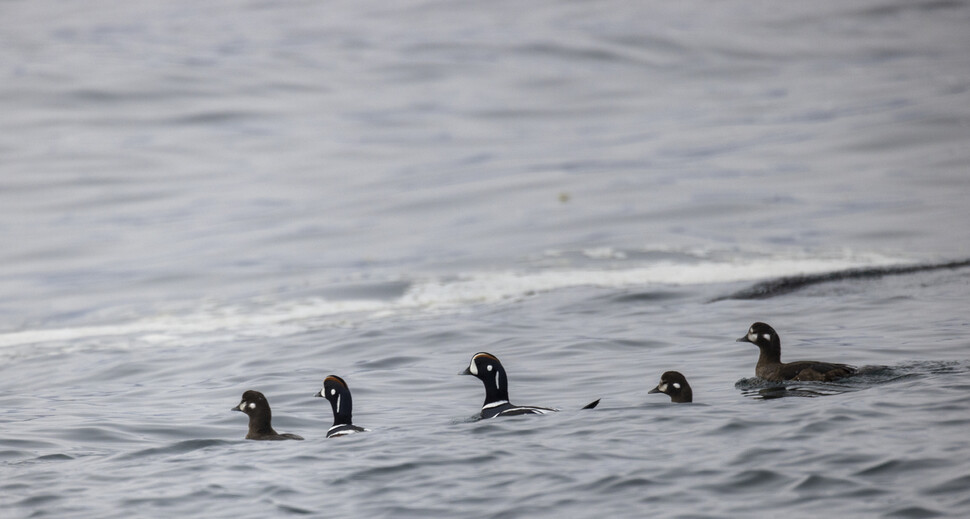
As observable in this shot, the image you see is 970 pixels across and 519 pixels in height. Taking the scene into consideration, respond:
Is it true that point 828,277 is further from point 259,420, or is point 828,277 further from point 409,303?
point 259,420

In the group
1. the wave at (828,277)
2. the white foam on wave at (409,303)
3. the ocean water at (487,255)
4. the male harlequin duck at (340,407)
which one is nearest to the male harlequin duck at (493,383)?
the ocean water at (487,255)

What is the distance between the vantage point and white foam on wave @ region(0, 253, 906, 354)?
15984 millimetres

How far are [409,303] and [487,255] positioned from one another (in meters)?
2.84

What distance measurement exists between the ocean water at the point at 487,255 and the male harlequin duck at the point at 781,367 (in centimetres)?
21

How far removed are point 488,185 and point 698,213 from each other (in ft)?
16.4

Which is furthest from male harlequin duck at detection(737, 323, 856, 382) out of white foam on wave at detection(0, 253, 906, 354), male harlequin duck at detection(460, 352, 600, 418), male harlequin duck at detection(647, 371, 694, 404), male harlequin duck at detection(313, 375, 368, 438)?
white foam on wave at detection(0, 253, 906, 354)

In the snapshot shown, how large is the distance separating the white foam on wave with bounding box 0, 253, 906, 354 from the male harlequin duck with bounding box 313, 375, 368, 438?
5974 mm

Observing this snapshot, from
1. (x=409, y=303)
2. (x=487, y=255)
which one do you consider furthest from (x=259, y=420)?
(x=487, y=255)

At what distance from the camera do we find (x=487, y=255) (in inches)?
767

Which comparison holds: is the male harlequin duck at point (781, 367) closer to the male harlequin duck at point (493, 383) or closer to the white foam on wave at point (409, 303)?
the male harlequin duck at point (493, 383)

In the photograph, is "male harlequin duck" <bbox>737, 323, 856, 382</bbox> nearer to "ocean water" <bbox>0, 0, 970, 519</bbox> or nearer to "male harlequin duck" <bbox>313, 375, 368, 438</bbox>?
"ocean water" <bbox>0, 0, 970, 519</bbox>

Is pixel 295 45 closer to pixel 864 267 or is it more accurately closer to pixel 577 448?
pixel 864 267

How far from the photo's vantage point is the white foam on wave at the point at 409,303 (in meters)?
16.0

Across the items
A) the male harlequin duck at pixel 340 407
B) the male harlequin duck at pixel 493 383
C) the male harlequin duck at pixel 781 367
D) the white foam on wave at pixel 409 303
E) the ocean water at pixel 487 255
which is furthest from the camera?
the white foam on wave at pixel 409 303
